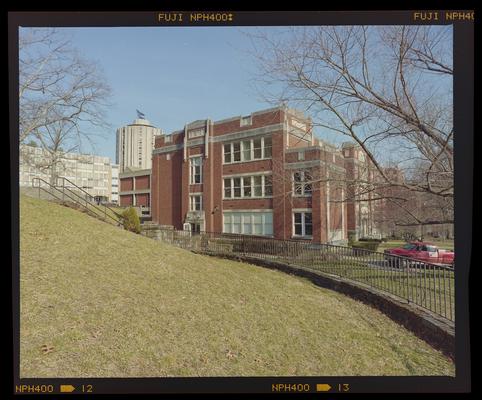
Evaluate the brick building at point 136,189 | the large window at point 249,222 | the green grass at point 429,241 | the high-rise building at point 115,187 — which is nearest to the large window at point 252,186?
the large window at point 249,222

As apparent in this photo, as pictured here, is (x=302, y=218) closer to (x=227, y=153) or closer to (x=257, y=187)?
(x=257, y=187)

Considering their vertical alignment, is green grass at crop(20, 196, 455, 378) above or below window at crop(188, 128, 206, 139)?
below

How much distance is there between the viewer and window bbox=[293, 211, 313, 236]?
705 cm

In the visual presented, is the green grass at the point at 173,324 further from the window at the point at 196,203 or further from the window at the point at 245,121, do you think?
the window at the point at 245,121

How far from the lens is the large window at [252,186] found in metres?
7.19

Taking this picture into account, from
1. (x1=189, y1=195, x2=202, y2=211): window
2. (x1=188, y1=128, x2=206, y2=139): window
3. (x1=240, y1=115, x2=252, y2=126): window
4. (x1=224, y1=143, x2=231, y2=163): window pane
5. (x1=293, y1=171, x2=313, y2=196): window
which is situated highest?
(x1=240, y1=115, x2=252, y2=126): window

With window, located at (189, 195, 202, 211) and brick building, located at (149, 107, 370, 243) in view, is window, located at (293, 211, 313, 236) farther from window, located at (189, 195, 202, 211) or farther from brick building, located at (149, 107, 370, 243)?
window, located at (189, 195, 202, 211)

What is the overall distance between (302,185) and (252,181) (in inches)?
68.0

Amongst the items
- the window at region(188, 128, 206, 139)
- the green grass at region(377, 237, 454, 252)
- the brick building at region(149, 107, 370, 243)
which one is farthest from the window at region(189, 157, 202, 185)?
the green grass at region(377, 237, 454, 252)

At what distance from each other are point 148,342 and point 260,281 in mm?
3571

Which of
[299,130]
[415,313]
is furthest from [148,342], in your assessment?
[299,130]

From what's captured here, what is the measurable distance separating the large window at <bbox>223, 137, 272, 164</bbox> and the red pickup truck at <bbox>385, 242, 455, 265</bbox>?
4.31 metres

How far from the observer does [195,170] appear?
7727 mm

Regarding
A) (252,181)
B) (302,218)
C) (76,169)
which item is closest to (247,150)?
(252,181)
